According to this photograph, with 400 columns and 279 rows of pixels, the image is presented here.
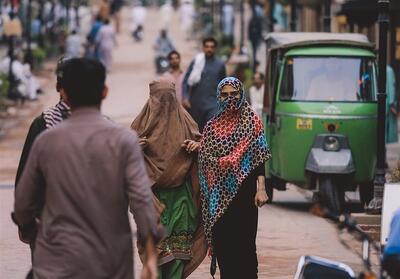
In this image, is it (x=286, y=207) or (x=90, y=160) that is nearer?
(x=90, y=160)

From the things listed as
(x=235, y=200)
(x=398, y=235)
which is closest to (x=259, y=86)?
(x=235, y=200)

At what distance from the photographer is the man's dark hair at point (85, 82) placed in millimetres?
7492

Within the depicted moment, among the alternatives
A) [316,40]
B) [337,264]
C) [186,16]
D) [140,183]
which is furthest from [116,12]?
[337,264]

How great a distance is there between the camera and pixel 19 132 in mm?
29531

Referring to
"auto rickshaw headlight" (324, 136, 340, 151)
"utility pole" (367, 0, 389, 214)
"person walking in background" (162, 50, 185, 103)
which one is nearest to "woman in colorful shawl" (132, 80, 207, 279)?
"utility pole" (367, 0, 389, 214)

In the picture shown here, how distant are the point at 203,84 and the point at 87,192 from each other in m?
14.0

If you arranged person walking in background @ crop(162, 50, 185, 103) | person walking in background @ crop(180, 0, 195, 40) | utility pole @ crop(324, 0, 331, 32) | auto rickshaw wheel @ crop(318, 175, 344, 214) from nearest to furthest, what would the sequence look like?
auto rickshaw wheel @ crop(318, 175, 344, 214), person walking in background @ crop(162, 50, 185, 103), utility pole @ crop(324, 0, 331, 32), person walking in background @ crop(180, 0, 195, 40)

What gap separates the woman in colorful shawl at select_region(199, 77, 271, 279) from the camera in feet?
35.8

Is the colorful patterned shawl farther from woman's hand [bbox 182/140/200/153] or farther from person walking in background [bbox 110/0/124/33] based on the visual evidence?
person walking in background [bbox 110/0/124/33]

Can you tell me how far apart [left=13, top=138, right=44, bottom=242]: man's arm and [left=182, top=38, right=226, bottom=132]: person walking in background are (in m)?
13.5

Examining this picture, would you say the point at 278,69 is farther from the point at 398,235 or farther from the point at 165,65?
the point at 165,65

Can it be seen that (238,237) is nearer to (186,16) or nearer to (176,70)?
(176,70)

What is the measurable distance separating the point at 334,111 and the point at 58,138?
10628mm

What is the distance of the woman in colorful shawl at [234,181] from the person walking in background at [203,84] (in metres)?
10.1
